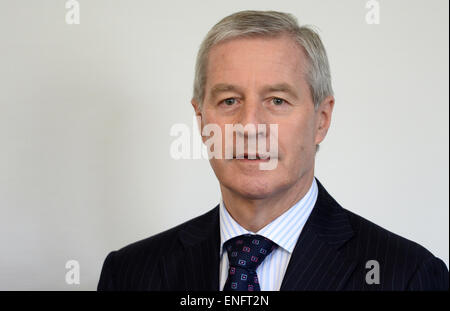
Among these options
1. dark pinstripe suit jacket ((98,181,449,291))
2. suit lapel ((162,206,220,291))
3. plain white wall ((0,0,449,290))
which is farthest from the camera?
plain white wall ((0,0,449,290))

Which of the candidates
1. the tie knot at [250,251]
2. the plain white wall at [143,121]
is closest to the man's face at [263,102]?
the tie knot at [250,251]

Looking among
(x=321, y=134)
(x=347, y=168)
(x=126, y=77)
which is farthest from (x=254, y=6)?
(x=321, y=134)

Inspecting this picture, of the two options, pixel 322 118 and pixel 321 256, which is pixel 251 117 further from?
pixel 321 256

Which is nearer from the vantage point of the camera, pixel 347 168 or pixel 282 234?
pixel 282 234

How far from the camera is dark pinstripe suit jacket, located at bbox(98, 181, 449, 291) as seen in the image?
1.56m

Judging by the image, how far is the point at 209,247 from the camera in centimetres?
174

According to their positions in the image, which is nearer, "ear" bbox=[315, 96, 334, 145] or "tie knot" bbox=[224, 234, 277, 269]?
"tie knot" bbox=[224, 234, 277, 269]

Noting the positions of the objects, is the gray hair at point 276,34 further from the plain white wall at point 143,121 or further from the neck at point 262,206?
the plain white wall at point 143,121

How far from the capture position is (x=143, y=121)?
2422 millimetres

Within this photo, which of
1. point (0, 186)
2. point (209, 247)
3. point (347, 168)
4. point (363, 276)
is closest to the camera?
point (363, 276)

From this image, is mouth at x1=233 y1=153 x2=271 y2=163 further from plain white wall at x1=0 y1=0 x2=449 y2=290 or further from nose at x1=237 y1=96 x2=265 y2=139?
plain white wall at x1=0 y1=0 x2=449 y2=290

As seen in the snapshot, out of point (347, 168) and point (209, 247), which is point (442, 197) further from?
point (209, 247)

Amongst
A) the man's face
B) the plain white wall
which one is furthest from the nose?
the plain white wall

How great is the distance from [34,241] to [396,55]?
161 centimetres
